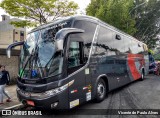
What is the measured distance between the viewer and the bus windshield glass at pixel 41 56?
4.94m

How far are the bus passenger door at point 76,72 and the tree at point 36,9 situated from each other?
1139 cm

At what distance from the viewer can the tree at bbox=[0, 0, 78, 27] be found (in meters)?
15.4

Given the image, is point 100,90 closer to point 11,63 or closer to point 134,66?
point 134,66

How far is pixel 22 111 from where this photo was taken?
6199 mm

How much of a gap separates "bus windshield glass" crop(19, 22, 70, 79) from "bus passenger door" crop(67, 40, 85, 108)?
0.43 metres

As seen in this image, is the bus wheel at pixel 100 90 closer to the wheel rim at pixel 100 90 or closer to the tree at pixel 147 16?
the wheel rim at pixel 100 90

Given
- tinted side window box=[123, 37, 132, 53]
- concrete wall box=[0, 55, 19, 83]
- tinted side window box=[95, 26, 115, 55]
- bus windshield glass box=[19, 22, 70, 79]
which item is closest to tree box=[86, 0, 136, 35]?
tinted side window box=[123, 37, 132, 53]

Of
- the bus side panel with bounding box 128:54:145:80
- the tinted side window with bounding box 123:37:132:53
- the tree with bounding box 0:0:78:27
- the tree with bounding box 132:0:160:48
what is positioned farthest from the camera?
the tree with bounding box 132:0:160:48

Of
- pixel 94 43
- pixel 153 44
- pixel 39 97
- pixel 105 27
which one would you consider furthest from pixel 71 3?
pixel 153 44

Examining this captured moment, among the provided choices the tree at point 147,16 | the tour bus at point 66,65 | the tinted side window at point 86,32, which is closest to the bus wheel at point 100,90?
the tour bus at point 66,65

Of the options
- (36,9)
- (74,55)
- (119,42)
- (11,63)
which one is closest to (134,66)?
(119,42)

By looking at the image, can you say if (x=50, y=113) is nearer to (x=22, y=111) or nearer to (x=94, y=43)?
→ (x=22, y=111)

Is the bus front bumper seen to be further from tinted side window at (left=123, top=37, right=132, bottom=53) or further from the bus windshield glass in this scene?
tinted side window at (left=123, top=37, right=132, bottom=53)

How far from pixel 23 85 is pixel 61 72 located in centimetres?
149
